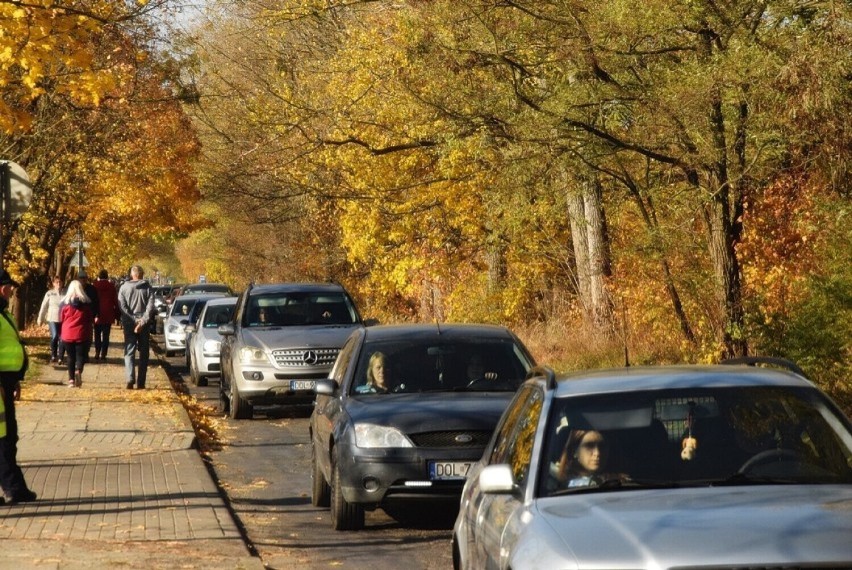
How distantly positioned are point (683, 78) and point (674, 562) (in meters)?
11.7

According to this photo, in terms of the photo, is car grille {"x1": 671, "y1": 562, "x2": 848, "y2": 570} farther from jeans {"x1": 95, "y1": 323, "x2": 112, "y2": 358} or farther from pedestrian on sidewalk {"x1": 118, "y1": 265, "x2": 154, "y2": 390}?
jeans {"x1": 95, "y1": 323, "x2": 112, "y2": 358}

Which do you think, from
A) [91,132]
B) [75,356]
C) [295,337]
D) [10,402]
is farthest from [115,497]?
[91,132]

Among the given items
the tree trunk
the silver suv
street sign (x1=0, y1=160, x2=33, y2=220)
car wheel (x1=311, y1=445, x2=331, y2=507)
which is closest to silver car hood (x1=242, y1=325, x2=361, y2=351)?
the silver suv

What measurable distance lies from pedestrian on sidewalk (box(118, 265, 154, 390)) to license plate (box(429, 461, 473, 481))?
14.7 metres

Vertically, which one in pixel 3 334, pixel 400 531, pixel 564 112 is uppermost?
pixel 564 112

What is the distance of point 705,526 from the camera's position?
529 centimetres

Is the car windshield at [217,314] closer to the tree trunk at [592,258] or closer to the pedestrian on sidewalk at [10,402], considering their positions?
the tree trunk at [592,258]

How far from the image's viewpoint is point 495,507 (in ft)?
21.1

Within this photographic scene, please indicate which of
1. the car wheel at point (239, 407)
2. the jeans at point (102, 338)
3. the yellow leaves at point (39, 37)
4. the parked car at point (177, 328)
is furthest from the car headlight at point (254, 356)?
the parked car at point (177, 328)

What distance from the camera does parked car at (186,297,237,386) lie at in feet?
90.2

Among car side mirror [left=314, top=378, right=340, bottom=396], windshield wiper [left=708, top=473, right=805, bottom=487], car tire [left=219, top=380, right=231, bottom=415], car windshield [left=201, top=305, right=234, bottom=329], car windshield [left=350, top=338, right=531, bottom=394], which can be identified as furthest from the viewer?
car windshield [left=201, top=305, right=234, bottom=329]

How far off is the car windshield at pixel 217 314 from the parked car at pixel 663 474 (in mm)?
22491

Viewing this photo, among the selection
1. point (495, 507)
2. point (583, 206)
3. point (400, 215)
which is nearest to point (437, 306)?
point (400, 215)

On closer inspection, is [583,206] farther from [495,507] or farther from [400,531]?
[495,507]
